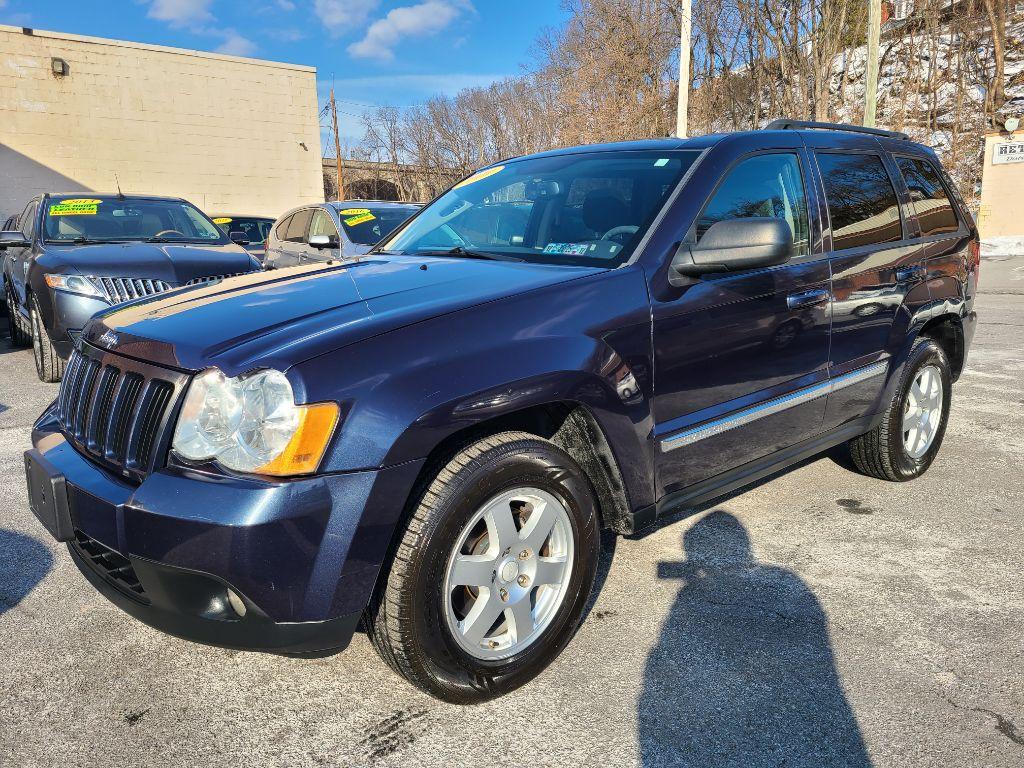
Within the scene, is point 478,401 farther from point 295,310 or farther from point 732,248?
point 732,248

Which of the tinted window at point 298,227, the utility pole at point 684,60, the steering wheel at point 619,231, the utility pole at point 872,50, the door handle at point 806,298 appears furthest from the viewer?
the utility pole at point 872,50

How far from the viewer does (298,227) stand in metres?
9.73

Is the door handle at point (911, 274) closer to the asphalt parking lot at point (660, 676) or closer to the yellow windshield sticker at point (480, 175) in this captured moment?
the asphalt parking lot at point (660, 676)

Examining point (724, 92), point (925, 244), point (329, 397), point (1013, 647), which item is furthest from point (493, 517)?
point (724, 92)

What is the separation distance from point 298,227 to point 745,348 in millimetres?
7882

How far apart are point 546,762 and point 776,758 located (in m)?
0.64

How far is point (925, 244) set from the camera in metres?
4.05

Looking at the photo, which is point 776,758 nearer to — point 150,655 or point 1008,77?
point 150,655

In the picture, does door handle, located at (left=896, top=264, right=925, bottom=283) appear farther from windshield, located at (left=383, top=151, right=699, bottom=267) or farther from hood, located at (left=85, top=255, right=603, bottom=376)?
hood, located at (left=85, top=255, right=603, bottom=376)

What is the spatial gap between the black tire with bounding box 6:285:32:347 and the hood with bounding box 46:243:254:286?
2.02 meters

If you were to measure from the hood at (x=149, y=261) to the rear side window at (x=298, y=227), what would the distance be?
2779mm

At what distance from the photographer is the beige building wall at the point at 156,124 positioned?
19.0m

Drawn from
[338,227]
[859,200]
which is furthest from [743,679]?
[338,227]

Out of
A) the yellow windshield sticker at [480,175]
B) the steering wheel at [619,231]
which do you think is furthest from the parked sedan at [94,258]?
the steering wheel at [619,231]
